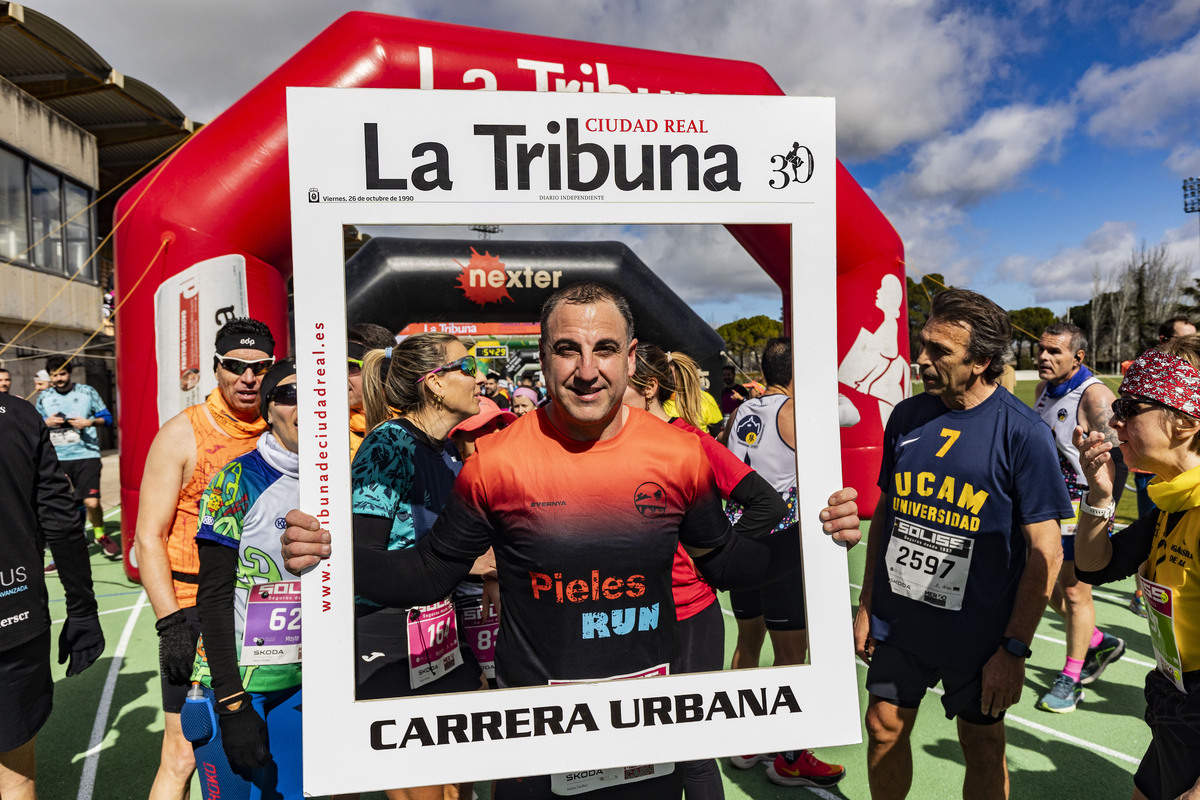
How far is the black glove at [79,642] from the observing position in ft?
8.09

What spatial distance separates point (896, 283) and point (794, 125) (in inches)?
172

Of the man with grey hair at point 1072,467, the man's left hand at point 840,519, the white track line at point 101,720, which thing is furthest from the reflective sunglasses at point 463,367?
the man with grey hair at point 1072,467

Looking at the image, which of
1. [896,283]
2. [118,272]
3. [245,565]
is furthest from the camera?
[896,283]

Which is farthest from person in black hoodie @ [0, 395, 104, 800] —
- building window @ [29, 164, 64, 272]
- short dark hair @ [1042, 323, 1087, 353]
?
building window @ [29, 164, 64, 272]

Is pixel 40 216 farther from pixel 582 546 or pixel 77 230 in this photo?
pixel 582 546

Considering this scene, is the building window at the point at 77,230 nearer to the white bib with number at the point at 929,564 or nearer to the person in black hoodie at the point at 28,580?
the person in black hoodie at the point at 28,580

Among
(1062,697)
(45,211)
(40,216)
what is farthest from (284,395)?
(45,211)

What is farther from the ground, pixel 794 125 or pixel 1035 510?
pixel 794 125

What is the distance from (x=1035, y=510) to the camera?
6.97 ft

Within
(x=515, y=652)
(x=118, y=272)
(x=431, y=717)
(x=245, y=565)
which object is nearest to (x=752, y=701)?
(x=515, y=652)

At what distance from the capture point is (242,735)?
186cm

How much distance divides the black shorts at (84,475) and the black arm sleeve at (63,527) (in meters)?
5.53

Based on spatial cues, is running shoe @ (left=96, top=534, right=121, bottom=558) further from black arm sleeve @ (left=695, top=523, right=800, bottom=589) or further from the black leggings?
black arm sleeve @ (left=695, top=523, right=800, bottom=589)

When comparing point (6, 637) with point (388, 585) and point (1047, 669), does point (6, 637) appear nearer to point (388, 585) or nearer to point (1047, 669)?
point (388, 585)
